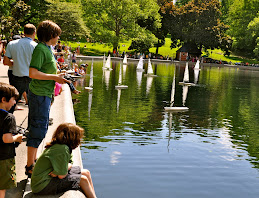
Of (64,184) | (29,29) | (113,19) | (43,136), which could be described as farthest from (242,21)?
(64,184)

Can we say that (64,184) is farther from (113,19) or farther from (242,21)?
(242,21)

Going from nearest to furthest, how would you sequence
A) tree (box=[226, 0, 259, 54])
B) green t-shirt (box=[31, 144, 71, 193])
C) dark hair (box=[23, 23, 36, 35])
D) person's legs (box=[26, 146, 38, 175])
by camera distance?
green t-shirt (box=[31, 144, 71, 193]) → person's legs (box=[26, 146, 38, 175]) → dark hair (box=[23, 23, 36, 35]) → tree (box=[226, 0, 259, 54])

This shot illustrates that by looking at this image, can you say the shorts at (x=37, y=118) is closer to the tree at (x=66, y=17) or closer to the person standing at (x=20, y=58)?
the person standing at (x=20, y=58)

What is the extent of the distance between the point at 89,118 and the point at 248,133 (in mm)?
6775

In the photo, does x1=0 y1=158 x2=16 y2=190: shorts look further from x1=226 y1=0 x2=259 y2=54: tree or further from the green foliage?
x1=226 y1=0 x2=259 y2=54: tree

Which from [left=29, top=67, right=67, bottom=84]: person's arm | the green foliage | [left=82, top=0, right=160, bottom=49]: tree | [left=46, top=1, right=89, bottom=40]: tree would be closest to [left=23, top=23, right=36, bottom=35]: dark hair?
[left=29, top=67, right=67, bottom=84]: person's arm

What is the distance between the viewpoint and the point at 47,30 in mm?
5730

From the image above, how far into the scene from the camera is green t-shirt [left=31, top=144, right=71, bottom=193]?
5.04 metres

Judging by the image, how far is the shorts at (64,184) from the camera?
5246 millimetres

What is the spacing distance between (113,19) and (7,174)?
252ft

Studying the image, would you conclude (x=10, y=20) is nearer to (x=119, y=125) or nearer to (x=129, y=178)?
(x=119, y=125)

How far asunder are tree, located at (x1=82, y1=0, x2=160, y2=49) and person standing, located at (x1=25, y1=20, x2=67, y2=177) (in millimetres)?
71287

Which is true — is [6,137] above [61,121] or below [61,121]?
above

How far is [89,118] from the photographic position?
1728 centimetres
